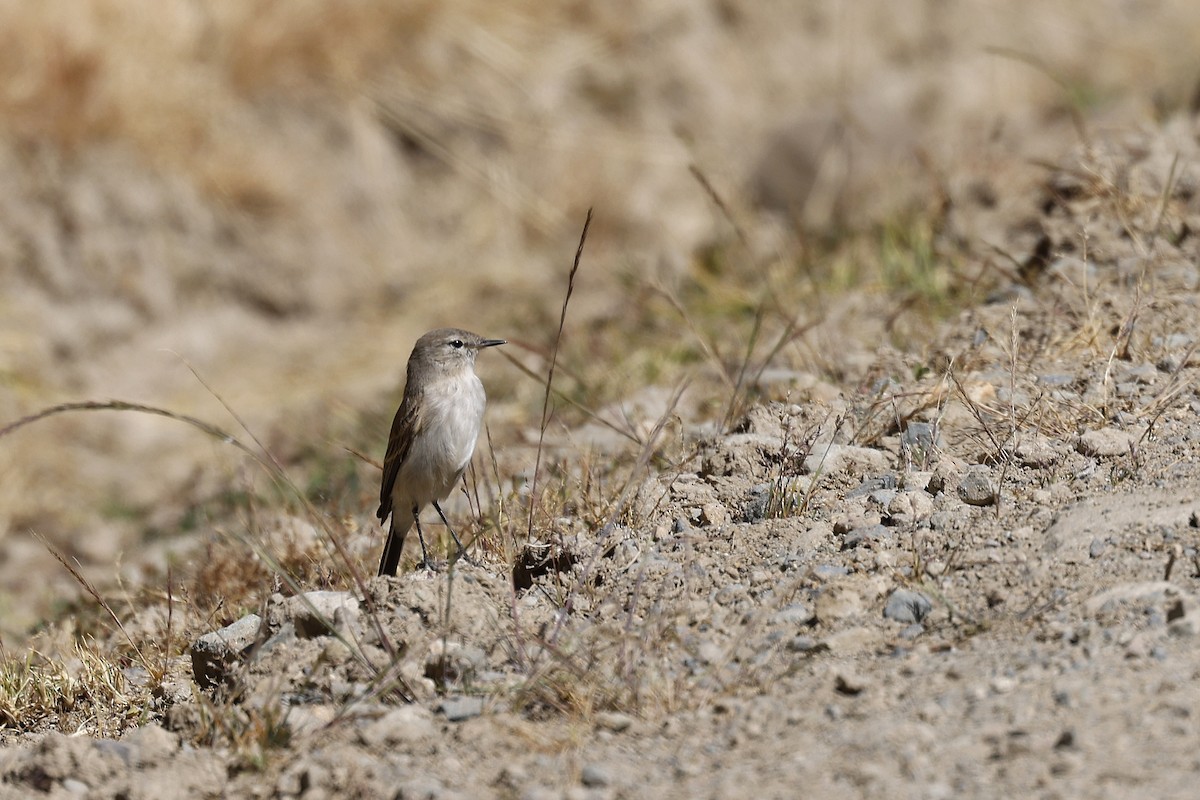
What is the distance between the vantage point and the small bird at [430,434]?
5.77m

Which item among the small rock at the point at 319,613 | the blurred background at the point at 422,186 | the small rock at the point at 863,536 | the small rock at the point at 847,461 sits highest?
the blurred background at the point at 422,186

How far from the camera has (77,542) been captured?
863cm

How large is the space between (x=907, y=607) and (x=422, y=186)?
28.6ft

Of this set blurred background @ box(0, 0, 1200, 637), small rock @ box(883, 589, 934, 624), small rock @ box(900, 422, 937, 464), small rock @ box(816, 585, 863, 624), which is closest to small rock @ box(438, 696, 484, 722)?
A: small rock @ box(816, 585, 863, 624)

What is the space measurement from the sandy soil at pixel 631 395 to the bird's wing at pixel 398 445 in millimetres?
219

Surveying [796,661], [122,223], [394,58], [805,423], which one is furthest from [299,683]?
[394,58]

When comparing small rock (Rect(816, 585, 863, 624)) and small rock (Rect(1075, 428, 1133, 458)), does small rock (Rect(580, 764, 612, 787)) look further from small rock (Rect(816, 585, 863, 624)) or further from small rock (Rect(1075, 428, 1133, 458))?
small rock (Rect(1075, 428, 1133, 458))

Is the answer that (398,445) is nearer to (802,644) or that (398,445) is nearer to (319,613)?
(319,613)

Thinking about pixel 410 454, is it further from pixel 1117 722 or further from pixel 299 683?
pixel 1117 722

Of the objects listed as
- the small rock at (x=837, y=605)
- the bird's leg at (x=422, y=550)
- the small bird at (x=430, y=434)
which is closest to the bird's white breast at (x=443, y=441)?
the small bird at (x=430, y=434)

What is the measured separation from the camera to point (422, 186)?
1219 centimetres

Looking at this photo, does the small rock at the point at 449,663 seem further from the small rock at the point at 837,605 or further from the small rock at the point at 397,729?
the small rock at the point at 837,605

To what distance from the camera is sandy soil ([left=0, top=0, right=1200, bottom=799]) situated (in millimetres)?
3842

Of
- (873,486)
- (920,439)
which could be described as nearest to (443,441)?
(873,486)
